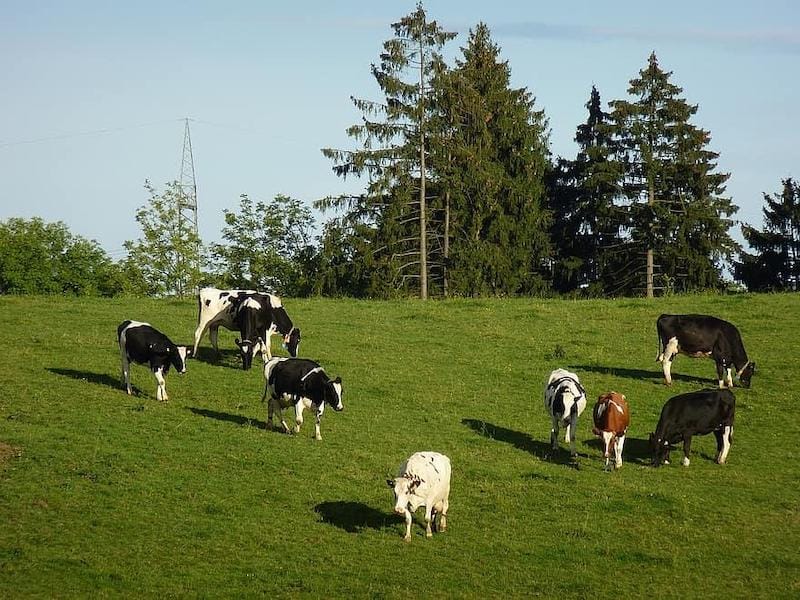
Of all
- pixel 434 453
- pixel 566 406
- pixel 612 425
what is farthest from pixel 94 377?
pixel 612 425

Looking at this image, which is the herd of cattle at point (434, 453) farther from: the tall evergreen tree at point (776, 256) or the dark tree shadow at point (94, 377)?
the tall evergreen tree at point (776, 256)

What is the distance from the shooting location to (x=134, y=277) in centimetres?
7288

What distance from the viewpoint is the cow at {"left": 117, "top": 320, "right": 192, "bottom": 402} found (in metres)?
26.9

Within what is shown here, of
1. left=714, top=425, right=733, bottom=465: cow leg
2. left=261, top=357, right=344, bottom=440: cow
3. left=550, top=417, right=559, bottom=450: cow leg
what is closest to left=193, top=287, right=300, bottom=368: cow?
left=261, top=357, right=344, bottom=440: cow

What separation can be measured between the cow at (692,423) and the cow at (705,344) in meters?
6.00

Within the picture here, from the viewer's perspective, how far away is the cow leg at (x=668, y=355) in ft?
98.3

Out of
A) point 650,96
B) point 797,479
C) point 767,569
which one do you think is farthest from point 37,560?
point 650,96

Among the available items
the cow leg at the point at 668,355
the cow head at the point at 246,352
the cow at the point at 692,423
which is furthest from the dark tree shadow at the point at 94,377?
the cow leg at the point at 668,355

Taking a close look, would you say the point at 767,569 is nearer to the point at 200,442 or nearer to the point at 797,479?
the point at 797,479

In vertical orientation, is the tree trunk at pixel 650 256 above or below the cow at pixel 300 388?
above

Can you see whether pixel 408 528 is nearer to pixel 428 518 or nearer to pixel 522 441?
pixel 428 518

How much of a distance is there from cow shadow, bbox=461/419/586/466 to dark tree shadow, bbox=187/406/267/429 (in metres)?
4.71

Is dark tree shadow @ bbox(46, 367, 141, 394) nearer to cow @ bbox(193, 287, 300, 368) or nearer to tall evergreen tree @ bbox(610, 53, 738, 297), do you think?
cow @ bbox(193, 287, 300, 368)

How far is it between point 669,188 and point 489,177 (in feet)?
33.4
